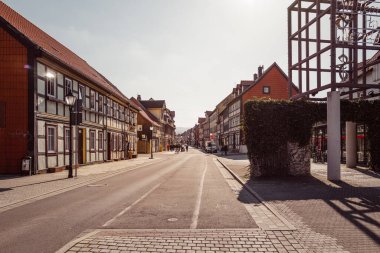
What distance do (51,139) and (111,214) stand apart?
1318cm

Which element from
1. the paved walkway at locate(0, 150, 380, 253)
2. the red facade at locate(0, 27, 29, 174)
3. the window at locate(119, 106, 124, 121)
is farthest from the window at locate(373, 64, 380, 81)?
the window at locate(119, 106, 124, 121)

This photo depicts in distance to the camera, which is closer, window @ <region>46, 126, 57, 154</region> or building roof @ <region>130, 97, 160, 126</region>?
window @ <region>46, 126, 57, 154</region>

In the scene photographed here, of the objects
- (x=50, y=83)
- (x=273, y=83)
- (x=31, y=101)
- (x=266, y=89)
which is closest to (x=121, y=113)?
(x=50, y=83)

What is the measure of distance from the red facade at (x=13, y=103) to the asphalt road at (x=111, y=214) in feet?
24.7

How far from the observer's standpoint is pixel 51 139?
1994 cm

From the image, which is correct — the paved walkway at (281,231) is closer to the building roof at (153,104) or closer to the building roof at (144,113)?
the building roof at (144,113)

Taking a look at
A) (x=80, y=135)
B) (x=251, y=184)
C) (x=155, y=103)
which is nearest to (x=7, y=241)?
(x=251, y=184)

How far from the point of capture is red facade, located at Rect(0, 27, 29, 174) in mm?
17875

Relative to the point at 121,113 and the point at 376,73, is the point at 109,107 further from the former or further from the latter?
the point at 376,73

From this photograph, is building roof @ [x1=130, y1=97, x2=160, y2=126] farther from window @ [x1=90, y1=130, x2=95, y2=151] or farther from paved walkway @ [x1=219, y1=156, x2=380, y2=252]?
paved walkway @ [x1=219, y1=156, x2=380, y2=252]

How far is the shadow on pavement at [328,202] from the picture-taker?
700 cm

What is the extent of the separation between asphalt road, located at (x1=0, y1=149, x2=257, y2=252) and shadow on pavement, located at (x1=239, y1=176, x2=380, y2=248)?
54.3 inches

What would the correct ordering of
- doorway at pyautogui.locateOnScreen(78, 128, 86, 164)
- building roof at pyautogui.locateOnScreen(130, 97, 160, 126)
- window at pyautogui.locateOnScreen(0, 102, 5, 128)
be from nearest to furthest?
window at pyautogui.locateOnScreen(0, 102, 5, 128) < doorway at pyautogui.locateOnScreen(78, 128, 86, 164) < building roof at pyautogui.locateOnScreen(130, 97, 160, 126)

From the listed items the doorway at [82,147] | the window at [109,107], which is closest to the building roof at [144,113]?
the window at [109,107]
